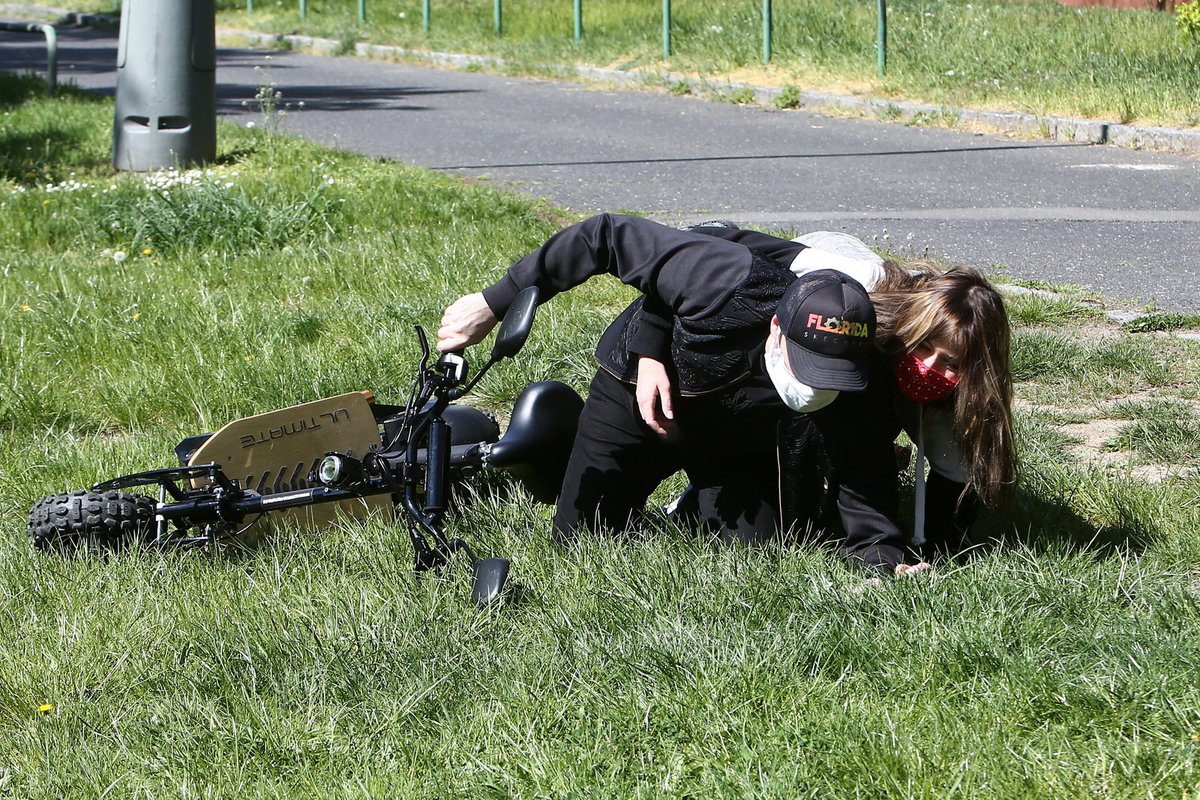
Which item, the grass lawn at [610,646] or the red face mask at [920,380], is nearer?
the grass lawn at [610,646]

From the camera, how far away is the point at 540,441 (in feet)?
11.9

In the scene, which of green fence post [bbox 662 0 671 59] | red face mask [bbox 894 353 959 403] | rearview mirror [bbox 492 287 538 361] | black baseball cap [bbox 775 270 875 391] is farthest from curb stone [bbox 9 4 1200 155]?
rearview mirror [bbox 492 287 538 361]

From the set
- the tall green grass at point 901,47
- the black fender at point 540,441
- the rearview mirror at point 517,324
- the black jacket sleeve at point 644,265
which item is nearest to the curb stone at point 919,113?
the tall green grass at point 901,47

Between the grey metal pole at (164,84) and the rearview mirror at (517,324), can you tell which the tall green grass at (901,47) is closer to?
the grey metal pole at (164,84)

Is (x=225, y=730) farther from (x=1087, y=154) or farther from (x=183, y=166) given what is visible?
(x=1087, y=154)

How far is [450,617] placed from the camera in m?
2.94

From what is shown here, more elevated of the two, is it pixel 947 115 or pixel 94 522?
pixel 947 115

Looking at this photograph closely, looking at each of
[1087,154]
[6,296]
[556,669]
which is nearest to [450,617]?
[556,669]

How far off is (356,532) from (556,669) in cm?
98

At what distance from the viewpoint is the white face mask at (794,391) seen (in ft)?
8.72

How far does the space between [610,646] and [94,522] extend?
1436mm

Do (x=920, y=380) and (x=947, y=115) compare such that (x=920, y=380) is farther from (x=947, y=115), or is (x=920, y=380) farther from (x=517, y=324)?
(x=947, y=115)

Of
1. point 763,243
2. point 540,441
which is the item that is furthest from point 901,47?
point 763,243

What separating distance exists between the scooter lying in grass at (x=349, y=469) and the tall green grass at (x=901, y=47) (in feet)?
25.7
